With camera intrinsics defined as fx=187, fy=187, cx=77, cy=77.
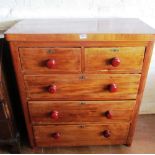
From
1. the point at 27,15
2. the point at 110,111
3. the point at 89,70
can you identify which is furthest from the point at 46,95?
the point at 27,15

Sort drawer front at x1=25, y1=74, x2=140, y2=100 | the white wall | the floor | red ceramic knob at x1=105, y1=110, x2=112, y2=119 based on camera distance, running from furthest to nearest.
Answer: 1. the floor
2. the white wall
3. red ceramic knob at x1=105, y1=110, x2=112, y2=119
4. drawer front at x1=25, y1=74, x2=140, y2=100

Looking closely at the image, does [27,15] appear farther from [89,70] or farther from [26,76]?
[89,70]

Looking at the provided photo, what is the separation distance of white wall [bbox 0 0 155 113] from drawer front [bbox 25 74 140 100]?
50 cm

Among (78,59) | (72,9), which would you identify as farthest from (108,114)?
(72,9)

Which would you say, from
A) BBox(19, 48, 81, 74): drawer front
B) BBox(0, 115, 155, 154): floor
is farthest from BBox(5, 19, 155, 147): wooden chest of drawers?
BBox(0, 115, 155, 154): floor

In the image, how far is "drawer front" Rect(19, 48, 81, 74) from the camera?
954 mm

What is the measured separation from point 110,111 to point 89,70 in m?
0.32

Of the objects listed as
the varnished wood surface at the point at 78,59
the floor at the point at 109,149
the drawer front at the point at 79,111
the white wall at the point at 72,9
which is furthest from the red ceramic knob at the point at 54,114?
the white wall at the point at 72,9

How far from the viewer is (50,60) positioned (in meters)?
0.96

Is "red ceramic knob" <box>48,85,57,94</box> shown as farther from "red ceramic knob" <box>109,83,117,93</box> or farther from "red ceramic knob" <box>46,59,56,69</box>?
"red ceramic knob" <box>109,83,117,93</box>

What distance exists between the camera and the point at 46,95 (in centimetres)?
110

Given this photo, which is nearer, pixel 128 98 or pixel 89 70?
pixel 89 70

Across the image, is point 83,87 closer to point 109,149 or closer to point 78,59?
point 78,59

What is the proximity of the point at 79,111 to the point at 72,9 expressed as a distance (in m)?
0.69
